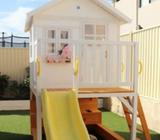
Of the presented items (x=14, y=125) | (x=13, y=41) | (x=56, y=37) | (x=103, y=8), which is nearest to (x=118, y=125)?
(x=14, y=125)

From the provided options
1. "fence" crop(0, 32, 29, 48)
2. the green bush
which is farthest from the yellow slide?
"fence" crop(0, 32, 29, 48)

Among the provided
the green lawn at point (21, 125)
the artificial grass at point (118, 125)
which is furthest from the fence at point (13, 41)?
the artificial grass at point (118, 125)

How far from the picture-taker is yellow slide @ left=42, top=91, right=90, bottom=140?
21.8ft

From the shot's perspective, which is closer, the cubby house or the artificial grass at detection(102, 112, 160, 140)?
the cubby house

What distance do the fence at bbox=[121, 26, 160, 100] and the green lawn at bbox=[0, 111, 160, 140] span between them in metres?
1.28

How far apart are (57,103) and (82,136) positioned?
84cm

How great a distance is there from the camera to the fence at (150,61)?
1016 centimetres

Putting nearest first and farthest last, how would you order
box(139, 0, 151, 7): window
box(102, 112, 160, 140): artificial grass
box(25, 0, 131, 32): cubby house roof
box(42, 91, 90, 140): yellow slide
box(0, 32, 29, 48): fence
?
1. box(42, 91, 90, 140): yellow slide
2. box(102, 112, 160, 140): artificial grass
3. box(25, 0, 131, 32): cubby house roof
4. box(139, 0, 151, 7): window
5. box(0, 32, 29, 48): fence

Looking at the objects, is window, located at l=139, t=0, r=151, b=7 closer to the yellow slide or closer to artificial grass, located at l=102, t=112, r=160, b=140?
artificial grass, located at l=102, t=112, r=160, b=140

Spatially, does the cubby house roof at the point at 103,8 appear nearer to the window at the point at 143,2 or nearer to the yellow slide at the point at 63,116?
the yellow slide at the point at 63,116

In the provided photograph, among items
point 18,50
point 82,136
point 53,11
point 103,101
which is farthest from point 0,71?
point 82,136

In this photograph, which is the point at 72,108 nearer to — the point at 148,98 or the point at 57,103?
the point at 57,103

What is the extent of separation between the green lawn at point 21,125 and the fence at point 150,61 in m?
1.28

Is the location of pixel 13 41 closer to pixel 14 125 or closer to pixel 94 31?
pixel 14 125
